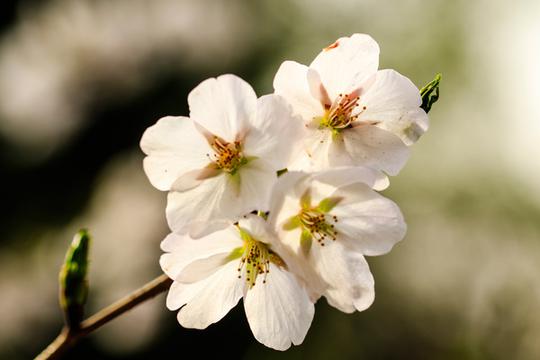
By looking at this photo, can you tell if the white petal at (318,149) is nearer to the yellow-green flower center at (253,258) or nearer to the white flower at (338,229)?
the white flower at (338,229)

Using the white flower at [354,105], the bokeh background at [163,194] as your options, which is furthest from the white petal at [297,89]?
the bokeh background at [163,194]

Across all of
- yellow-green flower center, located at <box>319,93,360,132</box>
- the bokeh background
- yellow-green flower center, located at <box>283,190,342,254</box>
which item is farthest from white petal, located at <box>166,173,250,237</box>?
the bokeh background

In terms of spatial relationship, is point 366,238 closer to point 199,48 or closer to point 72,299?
point 72,299

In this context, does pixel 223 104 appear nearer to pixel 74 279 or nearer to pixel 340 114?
pixel 340 114

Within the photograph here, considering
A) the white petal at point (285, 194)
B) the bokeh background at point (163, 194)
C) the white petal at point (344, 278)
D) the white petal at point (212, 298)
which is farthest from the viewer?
the bokeh background at point (163, 194)

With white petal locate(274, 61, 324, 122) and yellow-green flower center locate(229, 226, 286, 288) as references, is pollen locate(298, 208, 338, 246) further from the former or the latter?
white petal locate(274, 61, 324, 122)

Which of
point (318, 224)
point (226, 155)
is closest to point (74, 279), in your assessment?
point (226, 155)

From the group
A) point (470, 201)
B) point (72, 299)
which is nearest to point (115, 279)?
point (72, 299)
